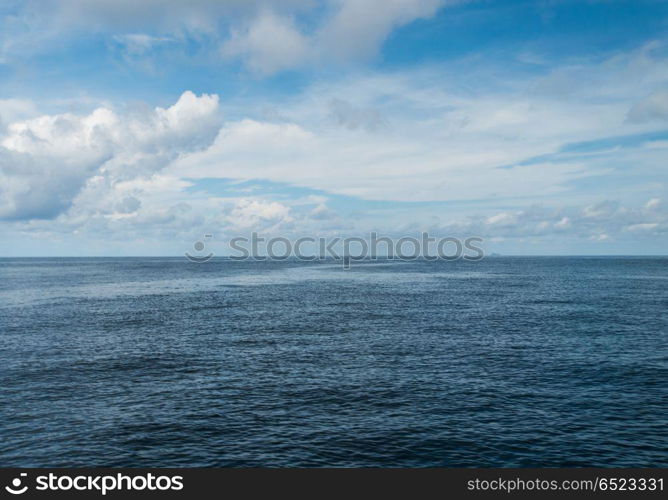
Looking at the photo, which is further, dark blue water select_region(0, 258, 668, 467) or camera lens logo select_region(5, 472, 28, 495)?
dark blue water select_region(0, 258, 668, 467)

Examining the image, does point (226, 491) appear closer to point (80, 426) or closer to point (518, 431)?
point (80, 426)

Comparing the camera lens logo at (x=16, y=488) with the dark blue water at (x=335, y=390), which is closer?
the camera lens logo at (x=16, y=488)

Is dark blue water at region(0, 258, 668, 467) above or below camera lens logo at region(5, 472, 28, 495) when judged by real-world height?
below

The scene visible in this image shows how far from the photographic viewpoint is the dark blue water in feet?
101

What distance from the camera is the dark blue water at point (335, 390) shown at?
3089 centimetres

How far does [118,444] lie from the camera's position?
3164 cm

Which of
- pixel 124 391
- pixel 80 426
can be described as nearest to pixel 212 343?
pixel 124 391

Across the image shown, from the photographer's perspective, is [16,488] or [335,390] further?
[335,390]

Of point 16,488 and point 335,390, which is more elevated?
point 16,488

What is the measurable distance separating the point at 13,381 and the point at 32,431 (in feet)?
48.3

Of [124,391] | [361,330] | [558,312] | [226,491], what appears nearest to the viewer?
[226,491]

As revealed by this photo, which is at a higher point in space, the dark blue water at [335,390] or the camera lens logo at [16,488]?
the camera lens logo at [16,488]

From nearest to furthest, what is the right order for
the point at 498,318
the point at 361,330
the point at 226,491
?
the point at 226,491 → the point at 361,330 → the point at 498,318

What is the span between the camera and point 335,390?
43062mm
